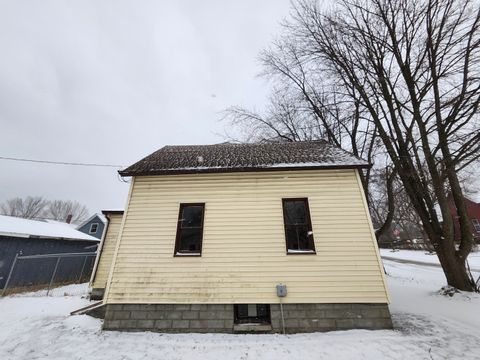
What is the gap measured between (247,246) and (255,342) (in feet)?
7.61

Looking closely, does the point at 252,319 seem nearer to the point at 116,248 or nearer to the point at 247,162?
the point at 116,248

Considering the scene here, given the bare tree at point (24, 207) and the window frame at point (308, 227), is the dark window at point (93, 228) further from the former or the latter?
the bare tree at point (24, 207)

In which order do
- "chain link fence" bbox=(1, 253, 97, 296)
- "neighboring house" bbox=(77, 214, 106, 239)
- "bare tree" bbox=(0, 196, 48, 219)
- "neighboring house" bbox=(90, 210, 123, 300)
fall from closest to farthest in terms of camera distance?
"neighboring house" bbox=(90, 210, 123, 300)
"chain link fence" bbox=(1, 253, 97, 296)
"neighboring house" bbox=(77, 214, 106, 239)
"bare tree" bbox=(0, 196, 48, 219)

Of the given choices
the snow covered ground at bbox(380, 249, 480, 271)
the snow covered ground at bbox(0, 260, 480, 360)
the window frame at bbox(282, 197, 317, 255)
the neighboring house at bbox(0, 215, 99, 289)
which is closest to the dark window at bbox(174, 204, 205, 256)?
the snow covered ground at bbox(0, 260, 480, 360)

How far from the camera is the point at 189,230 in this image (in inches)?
281

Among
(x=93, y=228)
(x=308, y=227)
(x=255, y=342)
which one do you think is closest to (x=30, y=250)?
(x=93, y=228)

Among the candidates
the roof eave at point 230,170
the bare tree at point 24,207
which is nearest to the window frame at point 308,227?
the roof eave at point 230,170

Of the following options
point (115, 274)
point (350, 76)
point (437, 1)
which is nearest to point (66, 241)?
point (115, 274)

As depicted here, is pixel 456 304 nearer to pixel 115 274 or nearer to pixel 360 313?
pixel 360 313

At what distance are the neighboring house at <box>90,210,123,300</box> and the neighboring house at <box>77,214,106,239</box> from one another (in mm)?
14844

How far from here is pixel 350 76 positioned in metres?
10.6

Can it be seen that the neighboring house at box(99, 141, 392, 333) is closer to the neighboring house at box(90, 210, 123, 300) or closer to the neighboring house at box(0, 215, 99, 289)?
the neighboring house at box(90, 210, 123, 300)

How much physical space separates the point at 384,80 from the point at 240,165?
24.7ft

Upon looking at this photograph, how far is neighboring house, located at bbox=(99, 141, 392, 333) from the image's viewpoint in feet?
19.9
